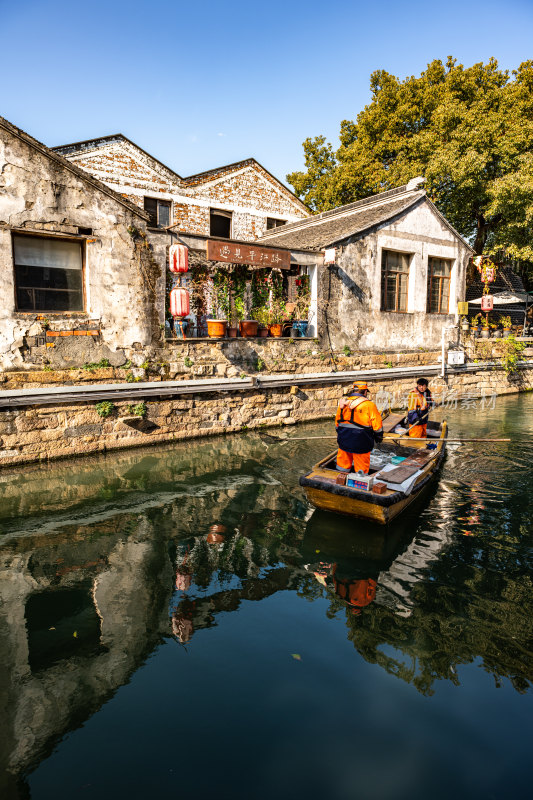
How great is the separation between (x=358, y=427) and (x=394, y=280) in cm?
965

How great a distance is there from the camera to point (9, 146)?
339 inches

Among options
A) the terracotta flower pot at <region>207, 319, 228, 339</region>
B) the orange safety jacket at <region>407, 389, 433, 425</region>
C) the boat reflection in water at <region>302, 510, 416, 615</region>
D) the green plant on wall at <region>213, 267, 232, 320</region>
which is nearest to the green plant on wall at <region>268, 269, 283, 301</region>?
the green plant on wall at <region>213, 267, 232, 320</region>

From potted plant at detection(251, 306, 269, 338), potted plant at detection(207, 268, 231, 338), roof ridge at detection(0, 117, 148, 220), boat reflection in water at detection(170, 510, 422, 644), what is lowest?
boat reflection in water at detection(170, 510, 422, 644)

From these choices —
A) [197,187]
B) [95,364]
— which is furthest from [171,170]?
[95,364]

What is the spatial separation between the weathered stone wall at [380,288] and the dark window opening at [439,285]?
0.66 ft

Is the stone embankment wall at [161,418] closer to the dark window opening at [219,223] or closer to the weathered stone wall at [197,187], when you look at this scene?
the weathered stone wall at [197,187]

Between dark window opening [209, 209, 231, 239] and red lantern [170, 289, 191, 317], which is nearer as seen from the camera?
red lantern [170, 289, 191, 317]

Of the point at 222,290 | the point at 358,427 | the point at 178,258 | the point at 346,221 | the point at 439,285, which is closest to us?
the point at 358,427

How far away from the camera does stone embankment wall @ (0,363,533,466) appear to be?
906 centimetres

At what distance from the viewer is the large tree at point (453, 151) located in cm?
1700

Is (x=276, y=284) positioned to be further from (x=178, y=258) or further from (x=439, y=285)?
(x=439, y=285)

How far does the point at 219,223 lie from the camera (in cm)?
2044

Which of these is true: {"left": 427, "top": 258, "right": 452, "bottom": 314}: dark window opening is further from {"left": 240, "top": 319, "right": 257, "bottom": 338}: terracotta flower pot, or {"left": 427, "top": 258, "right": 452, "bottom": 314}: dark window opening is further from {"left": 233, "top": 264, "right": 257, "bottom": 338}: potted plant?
{"left": 240, "top": 319, "right": 257, "bottom": 338}: terracotta flower pot

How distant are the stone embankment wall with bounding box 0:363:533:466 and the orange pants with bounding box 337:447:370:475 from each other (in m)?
4.73
